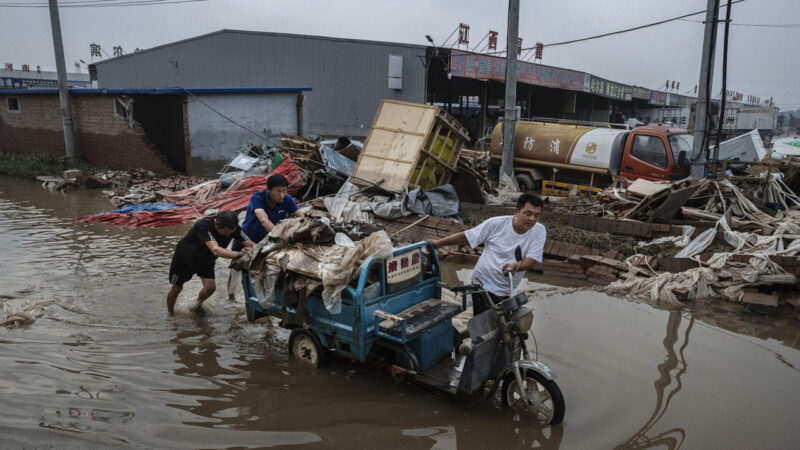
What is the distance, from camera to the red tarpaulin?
36.9 ft

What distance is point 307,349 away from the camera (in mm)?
4777

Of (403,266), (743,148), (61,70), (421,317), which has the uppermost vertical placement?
(61,70)

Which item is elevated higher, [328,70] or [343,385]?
[328,70]

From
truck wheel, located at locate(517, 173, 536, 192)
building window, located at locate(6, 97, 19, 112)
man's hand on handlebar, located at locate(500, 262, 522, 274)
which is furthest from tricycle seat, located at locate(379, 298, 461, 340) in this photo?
building window, located at locate(6, 97, 19, 112)

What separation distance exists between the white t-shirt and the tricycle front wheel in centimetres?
70

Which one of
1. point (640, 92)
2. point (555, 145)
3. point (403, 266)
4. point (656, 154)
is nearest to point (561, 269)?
point (403, 266)

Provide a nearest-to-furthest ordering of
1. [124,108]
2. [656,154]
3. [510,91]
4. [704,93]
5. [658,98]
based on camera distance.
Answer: [704,93] < [656,154] < [510,91] < [124,108] < [658,98]

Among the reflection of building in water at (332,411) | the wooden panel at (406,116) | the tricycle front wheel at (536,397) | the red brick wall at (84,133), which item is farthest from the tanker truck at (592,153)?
the red brick wall at (84,133)

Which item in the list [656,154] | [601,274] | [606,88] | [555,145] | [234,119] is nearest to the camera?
[601,274]

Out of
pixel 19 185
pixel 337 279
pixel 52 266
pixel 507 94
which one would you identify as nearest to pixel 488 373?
pixel 337 279

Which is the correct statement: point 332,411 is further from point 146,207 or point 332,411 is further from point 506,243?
point 146,207

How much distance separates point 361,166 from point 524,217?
292 inches

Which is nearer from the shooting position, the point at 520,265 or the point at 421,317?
the point at 520,265

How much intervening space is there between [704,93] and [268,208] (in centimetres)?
979
